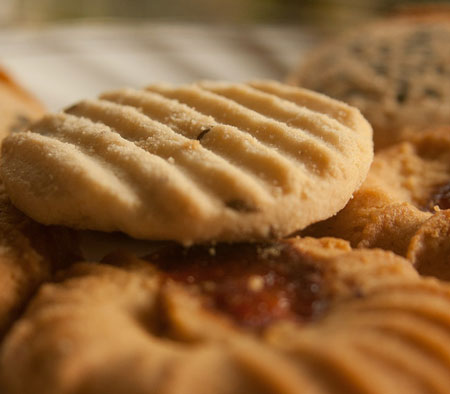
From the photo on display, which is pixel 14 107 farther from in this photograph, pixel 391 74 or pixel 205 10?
pixel 205 10

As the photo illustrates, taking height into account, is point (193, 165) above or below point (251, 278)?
above

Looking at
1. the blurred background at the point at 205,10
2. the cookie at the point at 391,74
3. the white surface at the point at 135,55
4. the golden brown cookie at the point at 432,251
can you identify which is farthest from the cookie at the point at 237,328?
the blurred background at the point at 205,10

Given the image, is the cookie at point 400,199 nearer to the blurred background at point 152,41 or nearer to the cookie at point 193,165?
the cookie at point 193,165

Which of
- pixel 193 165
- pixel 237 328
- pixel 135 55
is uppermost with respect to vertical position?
pixel 193 165

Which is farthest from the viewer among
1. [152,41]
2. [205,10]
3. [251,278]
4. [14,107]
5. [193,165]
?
[205,10]

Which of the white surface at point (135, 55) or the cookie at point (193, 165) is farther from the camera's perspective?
the white surface at point (135, 55)

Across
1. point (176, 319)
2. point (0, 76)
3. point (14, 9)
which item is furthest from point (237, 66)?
point (176, 319)

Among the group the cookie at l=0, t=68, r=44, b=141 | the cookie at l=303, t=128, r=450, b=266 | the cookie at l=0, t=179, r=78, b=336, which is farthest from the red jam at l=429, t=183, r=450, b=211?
the cookie at l=0, t=68, r=44, b=141

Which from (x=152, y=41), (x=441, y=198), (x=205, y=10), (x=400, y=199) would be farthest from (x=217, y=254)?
(x=205, y=10)
